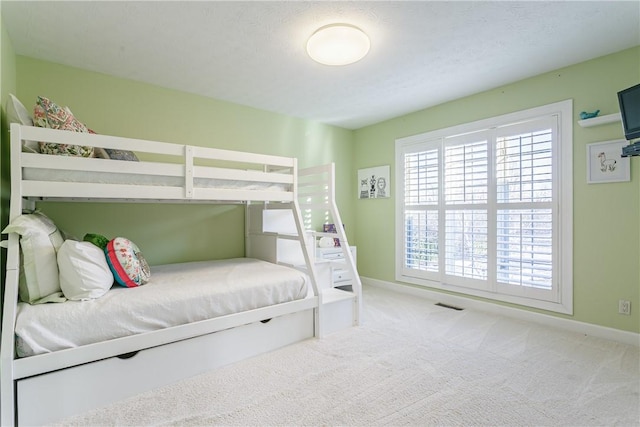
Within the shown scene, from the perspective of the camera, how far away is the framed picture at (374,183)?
422 centimetres

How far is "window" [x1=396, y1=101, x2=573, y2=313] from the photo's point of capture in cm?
276

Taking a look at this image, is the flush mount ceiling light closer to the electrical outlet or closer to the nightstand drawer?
the nightstand drawer

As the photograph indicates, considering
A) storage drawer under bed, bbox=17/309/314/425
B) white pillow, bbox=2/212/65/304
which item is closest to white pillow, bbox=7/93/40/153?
white pillow, bbox=2/212/65/304

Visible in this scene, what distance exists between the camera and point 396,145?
13.4 ft

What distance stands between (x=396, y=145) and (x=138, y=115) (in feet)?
9.73

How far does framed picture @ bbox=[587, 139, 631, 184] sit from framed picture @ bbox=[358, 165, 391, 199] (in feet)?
6.84

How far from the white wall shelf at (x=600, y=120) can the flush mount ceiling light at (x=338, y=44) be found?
1.88 metres

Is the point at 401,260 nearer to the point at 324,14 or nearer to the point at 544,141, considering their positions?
the point at 544,141

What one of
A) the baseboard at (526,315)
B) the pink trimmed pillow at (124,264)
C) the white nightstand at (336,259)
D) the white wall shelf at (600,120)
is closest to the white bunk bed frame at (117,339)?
the pink trimmed pillow at (124,264)

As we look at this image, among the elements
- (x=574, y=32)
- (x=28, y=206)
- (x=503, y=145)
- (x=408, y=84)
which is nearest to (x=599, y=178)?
(x=503, y=145)

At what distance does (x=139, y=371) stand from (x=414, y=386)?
Answer: 161cm

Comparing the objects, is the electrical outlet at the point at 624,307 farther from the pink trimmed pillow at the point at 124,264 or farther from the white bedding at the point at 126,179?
the pink trimmed pillow at the point at 124,264

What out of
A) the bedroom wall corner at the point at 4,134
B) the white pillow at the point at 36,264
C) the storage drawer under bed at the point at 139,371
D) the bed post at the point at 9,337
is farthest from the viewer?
the bedroom wall corner at the point at 4,134

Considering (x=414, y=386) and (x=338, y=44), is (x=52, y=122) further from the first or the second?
(x=414, y=386)
